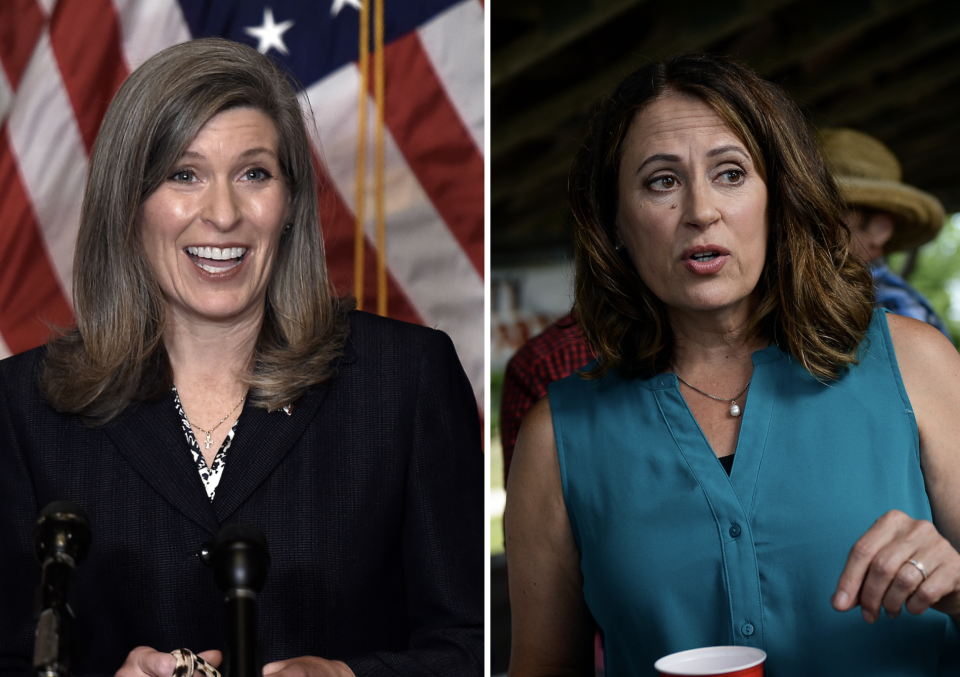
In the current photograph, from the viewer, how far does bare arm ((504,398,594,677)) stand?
1583 mm

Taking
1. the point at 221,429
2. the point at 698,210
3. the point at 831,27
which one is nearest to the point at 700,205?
the point at 698,210

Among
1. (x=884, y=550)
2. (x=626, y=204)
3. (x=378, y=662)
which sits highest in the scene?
(x=626, y=204)

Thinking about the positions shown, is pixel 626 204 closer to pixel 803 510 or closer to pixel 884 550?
pixel 803 510

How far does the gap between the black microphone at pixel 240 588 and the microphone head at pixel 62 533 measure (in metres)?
0.13

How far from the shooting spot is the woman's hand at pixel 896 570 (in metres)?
1.08

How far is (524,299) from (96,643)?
15.8 ft

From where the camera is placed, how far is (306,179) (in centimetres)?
185

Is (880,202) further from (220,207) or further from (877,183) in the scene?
(220,207)

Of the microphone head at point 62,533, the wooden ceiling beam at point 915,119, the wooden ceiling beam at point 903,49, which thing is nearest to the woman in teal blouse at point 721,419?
the microphone head at point 62,533

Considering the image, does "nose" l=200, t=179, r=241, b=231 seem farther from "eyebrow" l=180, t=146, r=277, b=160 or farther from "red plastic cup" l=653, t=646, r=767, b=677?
"red plastic cup" l=653, t=646, r=767, b=677

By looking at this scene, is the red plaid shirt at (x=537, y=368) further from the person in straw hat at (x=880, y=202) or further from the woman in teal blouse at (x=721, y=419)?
the person in straw hat at (x=880, y=202)

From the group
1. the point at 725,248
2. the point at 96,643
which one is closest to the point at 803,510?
the point at 725,248

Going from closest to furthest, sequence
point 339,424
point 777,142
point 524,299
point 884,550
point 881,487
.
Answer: point 884,550 < point 881,487 < point 777,142 < point 339,424 < point 524,299

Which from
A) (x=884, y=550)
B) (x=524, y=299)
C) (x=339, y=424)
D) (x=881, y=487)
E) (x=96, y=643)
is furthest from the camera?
(x=524, y=299)
